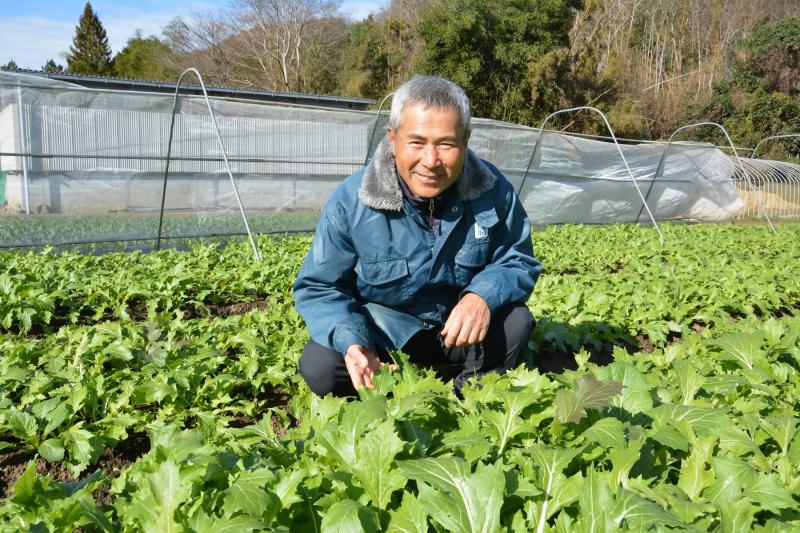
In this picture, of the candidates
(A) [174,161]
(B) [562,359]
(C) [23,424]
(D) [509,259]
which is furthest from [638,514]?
(A) [174,161]

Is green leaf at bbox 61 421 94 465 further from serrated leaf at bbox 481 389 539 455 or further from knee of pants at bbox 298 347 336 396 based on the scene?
serrated leaf at bbox 481 389 539 455

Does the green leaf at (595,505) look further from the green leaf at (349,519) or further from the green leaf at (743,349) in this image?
the green leaf at (743,349)

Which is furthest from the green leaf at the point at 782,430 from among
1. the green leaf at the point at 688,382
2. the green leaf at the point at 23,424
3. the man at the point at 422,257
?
the green leaf at the point at 23,424

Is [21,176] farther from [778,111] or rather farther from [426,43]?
[778,111]

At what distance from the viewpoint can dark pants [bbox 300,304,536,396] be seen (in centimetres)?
257

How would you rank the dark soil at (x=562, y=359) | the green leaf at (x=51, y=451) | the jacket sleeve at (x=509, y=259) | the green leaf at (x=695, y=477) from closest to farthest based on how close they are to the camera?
the green leaf at (x=695, y=477)
the green leaf at (x=51, y=451)
the jacket sleeve at (x=509, y=259)
the dark soil at (x=562, y=359)

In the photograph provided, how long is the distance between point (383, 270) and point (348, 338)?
1.48 feet

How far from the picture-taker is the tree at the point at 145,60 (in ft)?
111

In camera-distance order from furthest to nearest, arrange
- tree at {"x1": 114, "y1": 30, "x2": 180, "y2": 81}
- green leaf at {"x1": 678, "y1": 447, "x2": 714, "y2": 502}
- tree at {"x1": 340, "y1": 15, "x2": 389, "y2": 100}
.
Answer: tree at {"x1": 114, "y1": 30, "x2": 180, "y2": 81} → tree at {"x1": 340, "y1": 15, "x2": 389, "y2": 100} → green leaf at {"x1": 678, "y1": 447, "x2": 714, "y2": 502}

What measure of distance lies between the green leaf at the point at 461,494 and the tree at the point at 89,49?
43.4 metres

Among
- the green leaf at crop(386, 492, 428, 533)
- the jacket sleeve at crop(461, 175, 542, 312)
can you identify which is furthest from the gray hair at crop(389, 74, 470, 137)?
the green leaf at crop(386, 492, 428, 533)

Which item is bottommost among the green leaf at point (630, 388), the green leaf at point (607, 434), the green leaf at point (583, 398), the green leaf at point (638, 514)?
the green leaf at point (630, 388)

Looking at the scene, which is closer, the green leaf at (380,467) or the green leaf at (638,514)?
the green leaf at (638,514)

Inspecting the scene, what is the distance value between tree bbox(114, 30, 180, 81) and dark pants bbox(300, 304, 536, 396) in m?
33.0
